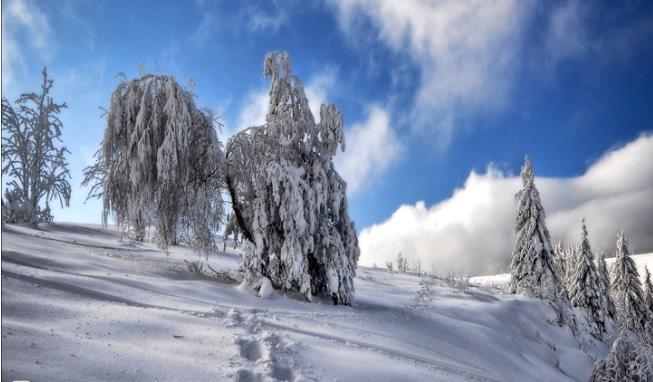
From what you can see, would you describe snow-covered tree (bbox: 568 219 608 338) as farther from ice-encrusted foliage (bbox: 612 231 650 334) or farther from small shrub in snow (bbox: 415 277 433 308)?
small shrub in snow (bbox: 415 277 433 308)

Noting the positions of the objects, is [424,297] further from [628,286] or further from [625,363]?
[628,286]

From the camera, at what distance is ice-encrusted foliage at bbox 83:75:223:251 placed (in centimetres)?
979

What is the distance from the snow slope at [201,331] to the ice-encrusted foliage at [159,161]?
1.28m

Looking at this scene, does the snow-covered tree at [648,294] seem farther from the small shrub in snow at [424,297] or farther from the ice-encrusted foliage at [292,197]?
the ice-encrusted foliage at [292,197]

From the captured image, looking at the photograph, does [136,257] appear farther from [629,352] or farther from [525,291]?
[525,291]

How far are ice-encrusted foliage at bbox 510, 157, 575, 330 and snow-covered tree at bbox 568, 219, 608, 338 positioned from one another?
8.69m

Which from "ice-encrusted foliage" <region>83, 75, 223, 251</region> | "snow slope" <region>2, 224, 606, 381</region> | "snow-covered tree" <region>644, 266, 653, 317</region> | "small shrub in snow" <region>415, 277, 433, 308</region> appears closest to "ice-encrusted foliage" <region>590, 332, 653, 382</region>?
"snow slope" <region>2, 224, 606, 381</region>

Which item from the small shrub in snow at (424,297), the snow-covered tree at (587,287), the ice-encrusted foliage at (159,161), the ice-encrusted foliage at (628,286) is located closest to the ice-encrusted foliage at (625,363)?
the small shrub in snow at (424,297)

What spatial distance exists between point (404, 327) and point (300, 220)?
3349 mm

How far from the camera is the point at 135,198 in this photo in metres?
10.0

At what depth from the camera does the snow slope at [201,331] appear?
471 centimetres

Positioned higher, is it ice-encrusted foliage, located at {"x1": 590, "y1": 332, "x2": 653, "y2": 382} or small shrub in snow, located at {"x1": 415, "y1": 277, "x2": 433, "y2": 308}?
small shrub in snow, located at {"x1": 415, "y1": 277, "x2": 433, "y2": 308}

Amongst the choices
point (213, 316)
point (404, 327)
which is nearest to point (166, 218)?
point (213, 316)

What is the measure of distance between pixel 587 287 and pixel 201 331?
34080 millimetres
